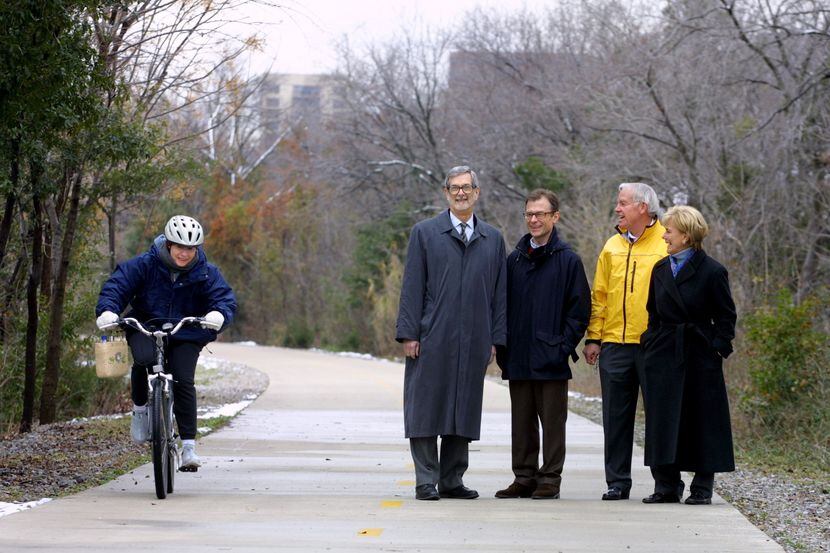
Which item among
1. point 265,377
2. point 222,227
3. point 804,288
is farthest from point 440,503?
point 222,227

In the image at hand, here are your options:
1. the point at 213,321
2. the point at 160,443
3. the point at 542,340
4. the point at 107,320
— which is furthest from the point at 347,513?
the point at 107,320

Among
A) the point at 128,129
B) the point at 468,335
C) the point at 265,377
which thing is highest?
the point at 128,129

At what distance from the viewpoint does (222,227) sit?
189ft

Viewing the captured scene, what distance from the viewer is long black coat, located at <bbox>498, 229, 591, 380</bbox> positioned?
9.77 meters

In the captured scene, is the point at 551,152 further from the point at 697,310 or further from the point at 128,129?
the point at 697,310

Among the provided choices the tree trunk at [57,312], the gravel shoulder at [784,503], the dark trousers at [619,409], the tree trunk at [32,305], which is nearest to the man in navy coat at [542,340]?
the dark trousers at [619,409]

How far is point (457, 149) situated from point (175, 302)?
3065cm

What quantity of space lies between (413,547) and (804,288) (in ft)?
42.7

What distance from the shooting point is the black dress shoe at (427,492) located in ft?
31.5

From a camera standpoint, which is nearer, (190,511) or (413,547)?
(413,547)

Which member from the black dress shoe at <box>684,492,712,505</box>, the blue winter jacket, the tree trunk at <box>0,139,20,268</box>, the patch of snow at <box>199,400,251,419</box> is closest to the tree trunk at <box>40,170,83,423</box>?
the patch of snow at <box>199,400,251,419</box>

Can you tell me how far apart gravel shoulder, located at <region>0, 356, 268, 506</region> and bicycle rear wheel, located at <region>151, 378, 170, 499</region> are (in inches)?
31.6

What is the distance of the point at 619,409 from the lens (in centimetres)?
986

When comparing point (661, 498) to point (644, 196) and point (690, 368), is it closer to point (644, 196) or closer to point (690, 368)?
point (690, 368)
